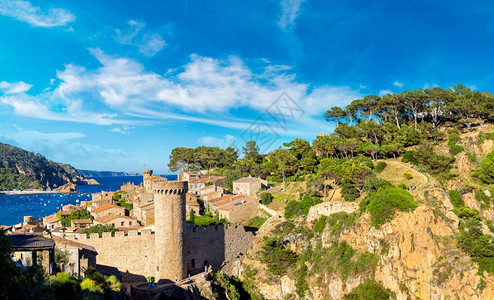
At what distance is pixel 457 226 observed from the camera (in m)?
29.0

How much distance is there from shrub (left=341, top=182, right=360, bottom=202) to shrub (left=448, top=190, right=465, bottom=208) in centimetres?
924

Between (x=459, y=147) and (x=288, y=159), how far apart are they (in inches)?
938

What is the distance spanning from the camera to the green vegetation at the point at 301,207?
39503 mm

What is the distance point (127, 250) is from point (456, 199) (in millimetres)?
Result: 32181

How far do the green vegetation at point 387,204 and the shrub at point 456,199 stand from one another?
6.57 m

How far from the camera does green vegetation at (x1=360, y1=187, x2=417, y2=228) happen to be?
98.2 feet

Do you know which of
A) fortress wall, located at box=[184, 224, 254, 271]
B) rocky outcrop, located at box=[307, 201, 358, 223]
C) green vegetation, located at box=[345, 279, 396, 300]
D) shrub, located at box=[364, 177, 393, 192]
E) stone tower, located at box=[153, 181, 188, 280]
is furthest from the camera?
shrub, located at box=[364, 177, 393, 192]

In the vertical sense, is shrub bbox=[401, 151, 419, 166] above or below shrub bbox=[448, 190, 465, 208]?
above

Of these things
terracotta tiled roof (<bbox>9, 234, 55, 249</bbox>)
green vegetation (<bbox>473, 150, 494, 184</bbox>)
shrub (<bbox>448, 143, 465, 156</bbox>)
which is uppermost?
shrub (<bbox>448, 143, 465, 156</bbox>)

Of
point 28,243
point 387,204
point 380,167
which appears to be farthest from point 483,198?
point 28,243

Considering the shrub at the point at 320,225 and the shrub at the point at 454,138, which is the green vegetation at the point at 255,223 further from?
the shrub at the point at 454,138

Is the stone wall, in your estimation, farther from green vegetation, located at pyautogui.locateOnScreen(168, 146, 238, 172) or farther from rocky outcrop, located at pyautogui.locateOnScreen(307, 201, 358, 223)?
green vegetation, located at pyautogui.locateOnScreen(168, 146, 238, 172)

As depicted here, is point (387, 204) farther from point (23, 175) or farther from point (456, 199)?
point (23, 175)

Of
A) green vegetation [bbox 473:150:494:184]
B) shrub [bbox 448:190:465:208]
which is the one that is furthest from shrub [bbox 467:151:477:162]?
shrub [bbox 448:190:465:208]
